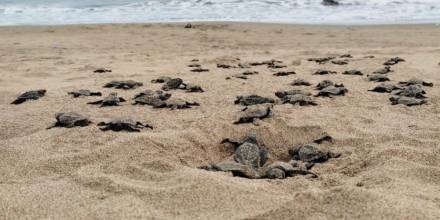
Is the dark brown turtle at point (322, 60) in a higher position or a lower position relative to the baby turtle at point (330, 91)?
lower

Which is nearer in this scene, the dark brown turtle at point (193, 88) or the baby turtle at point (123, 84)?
the dark brown turtle at point (193, 88)

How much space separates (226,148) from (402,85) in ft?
9.05

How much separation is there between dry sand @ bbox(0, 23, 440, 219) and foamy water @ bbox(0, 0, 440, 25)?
23.0 ft

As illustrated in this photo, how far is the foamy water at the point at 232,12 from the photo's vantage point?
14.2 m

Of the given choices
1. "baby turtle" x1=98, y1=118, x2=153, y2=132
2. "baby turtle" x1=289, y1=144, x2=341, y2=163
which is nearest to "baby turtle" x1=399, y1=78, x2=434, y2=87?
"baby turtle" x1=289, y1=144, x2=341, y2=163

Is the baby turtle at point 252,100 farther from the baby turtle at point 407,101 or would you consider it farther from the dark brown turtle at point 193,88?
the baby turtle at point 407,101

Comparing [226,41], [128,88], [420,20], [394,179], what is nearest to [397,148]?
[394,179]

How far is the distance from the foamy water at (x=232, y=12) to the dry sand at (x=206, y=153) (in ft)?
23.0

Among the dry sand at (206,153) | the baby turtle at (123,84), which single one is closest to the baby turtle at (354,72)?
the dry sand at (206,153)

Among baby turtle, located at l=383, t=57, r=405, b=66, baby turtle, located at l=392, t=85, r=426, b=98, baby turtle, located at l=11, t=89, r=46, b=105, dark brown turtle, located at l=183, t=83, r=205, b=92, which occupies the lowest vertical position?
baby turtle, located at l=383, t=57, r=405, b=66

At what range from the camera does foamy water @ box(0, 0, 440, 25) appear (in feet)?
46.7

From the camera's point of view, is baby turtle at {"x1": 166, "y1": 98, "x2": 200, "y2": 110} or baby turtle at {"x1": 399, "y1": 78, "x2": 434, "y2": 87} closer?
baby turtle at {"x1": 166, "y1": 98, "x2": 200, "y2": 110}

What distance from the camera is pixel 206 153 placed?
3.55 metres

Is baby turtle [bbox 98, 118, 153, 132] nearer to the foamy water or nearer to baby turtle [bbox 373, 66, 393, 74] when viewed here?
baby turtle [bbox 373, 66, 393, 74]
